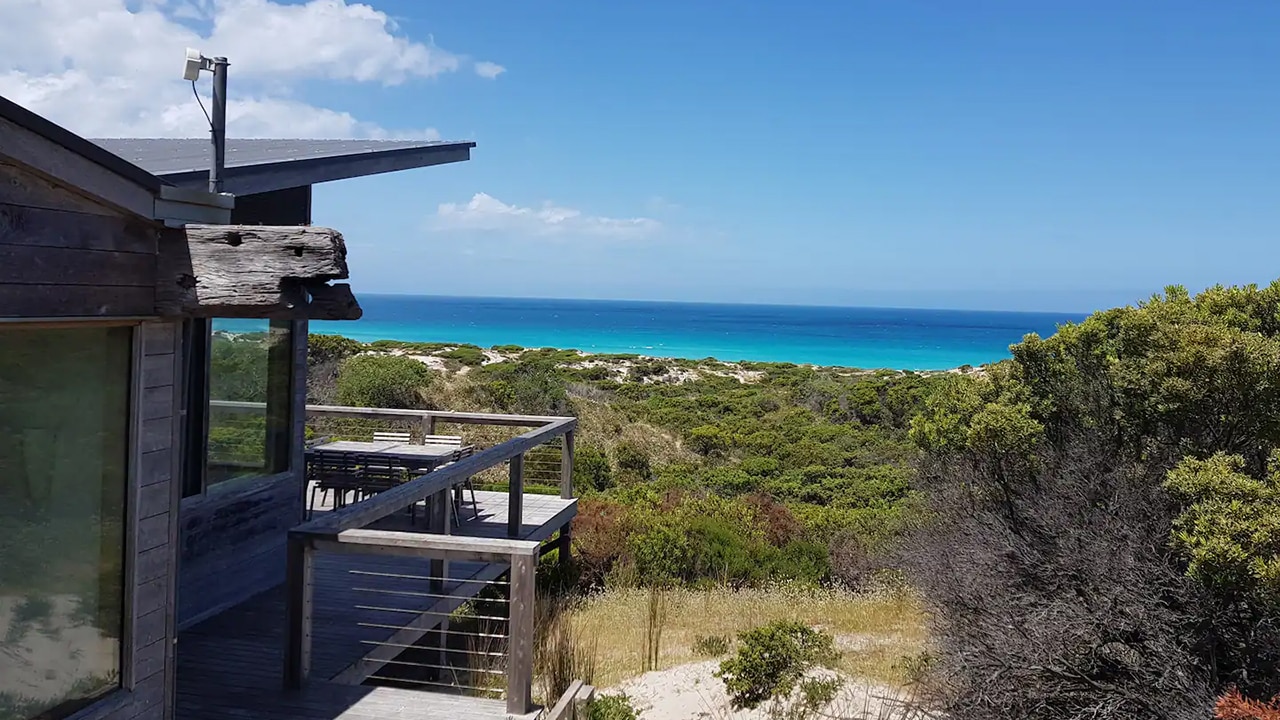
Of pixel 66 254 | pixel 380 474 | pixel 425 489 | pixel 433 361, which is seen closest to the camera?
pixel 66 254

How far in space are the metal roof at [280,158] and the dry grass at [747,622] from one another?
14.8 ft

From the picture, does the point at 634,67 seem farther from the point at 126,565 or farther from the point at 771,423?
the point at 126,565

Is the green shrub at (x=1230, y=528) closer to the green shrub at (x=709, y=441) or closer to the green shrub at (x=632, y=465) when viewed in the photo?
the green shrub at (x=632, y=465)

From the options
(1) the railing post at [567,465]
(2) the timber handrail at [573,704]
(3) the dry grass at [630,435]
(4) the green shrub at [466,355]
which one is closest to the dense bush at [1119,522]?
(2) the timber handrail at [573,704]

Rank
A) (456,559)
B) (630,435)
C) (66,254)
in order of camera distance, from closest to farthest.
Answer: (66,254) < (456,559) < (630,435)

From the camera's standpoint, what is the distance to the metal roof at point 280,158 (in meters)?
4.68

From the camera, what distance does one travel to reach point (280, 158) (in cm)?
541

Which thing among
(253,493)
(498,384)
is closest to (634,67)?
(498,384)

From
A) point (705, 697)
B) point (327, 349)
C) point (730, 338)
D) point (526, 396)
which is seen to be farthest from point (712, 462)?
point (730, 338)

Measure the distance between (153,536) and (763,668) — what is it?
15.1ft

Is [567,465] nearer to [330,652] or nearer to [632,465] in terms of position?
[330,652]

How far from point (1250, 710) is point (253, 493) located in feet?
19.7

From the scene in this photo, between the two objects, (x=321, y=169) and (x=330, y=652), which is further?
(x=321, y=169)

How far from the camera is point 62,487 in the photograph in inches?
132
